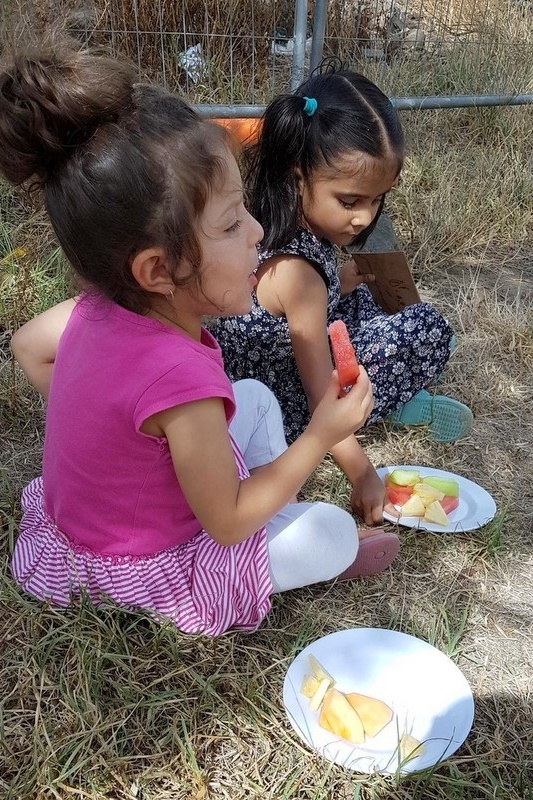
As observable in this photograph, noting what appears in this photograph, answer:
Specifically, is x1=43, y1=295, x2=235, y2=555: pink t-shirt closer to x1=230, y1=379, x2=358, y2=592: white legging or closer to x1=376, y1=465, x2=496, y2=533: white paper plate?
x1=230, y1=379, x2=358, y2=592: white legging

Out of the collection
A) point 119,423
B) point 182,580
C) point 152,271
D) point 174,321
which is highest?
point 152,271

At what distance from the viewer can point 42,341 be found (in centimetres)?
183

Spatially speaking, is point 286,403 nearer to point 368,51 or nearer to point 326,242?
point 326,242

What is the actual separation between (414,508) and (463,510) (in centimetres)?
15

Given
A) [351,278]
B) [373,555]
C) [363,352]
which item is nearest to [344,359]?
[373,555]

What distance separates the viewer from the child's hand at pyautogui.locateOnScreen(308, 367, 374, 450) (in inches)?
56.2

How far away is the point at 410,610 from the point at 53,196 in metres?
1.13

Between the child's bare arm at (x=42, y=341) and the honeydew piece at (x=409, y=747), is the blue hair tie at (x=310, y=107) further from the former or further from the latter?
the honeydew piece at (x=409, y=747)

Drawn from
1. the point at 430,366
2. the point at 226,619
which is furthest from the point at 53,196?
the point at 430,366

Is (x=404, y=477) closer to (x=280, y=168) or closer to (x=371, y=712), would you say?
(x=371, y=712)

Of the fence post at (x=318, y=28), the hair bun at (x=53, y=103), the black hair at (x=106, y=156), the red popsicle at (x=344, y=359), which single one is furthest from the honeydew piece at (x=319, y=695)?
the fence post at (x=318, y=28)

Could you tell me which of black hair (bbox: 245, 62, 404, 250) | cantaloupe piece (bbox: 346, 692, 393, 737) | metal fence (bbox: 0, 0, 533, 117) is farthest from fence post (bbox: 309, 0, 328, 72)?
cantaloupe piece (bbox: 346, 692, 393, 737)

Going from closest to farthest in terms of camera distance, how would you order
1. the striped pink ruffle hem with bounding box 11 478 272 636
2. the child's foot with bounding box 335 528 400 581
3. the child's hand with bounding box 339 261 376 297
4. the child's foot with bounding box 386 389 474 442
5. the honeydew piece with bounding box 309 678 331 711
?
the honeydew piece with bounding box 309 678 331 711 < the striped pink ruffle hem with bounding box 11 478 272 636 < the child's foot with bounding box 335 528 400 581 < the child's foot with bounding box 386 389 474 442 < the child's hand with bounding box 339 261 376 297

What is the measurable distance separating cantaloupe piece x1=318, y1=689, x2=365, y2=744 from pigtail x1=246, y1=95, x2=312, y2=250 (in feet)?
3.53
